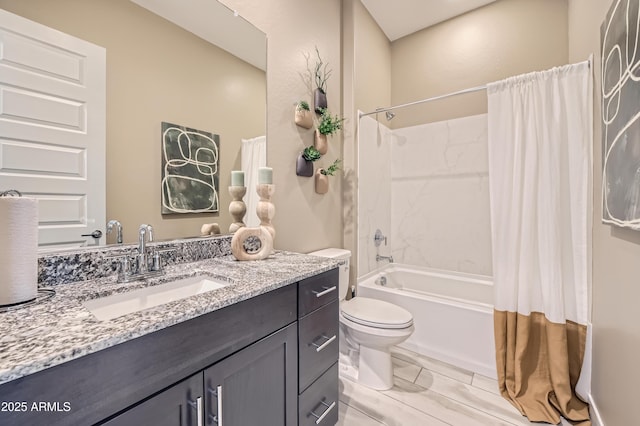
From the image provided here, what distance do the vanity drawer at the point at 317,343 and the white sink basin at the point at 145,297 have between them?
0.40 metres

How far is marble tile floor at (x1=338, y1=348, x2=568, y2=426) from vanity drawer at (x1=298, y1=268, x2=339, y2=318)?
2.57 ft

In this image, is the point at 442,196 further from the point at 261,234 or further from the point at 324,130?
the point at 261,234

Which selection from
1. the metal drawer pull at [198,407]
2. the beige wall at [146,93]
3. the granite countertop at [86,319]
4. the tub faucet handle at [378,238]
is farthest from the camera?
the tub faucet handle at [378,238]

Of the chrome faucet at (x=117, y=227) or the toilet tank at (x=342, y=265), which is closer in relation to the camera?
the chrome faucet at (x=117, y=227)

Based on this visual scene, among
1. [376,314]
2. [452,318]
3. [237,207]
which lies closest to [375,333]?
[376,314]

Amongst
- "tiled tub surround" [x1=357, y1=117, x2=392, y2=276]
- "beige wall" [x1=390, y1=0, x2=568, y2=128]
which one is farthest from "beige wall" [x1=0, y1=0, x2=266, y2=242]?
"beige wall" [x1=390, y1=0, x2=568, y2=128]

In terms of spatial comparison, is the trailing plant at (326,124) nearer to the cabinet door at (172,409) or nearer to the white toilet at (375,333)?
the white toilet at (375,333)

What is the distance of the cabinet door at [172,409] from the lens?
0.61 meters

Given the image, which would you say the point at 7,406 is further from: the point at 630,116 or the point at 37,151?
the point at 630,116

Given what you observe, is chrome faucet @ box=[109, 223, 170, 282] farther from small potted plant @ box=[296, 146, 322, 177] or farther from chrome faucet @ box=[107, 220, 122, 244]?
small potted plant @ box=[296, 146, 322, 177]

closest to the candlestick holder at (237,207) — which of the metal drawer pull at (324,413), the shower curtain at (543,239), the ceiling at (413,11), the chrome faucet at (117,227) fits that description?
the chrome faucet at (117,227)

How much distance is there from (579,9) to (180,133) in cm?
265

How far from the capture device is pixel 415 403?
1.59m

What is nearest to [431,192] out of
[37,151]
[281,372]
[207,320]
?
[281,372]
